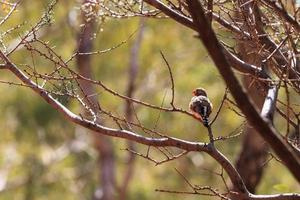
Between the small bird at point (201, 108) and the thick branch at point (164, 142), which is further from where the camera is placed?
the small bird at point (201, 108)

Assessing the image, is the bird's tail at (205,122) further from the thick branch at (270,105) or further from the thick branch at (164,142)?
the thick branch at (270,105)

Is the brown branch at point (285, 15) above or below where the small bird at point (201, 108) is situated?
above

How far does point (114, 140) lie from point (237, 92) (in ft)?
33.1

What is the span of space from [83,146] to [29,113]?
126cm

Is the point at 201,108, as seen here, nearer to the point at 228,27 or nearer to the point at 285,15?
the point at 285,15

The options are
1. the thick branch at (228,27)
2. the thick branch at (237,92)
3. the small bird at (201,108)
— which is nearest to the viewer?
the thick branch at (237,92)

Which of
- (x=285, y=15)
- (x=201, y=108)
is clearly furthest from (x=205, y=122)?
(x=285, y=15)

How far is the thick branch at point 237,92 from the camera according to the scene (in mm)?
2443

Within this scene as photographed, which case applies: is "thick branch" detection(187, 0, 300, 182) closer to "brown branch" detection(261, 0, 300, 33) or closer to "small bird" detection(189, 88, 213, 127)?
"brown branch" detection(261, 0, 300, 33)

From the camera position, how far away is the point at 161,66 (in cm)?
1296

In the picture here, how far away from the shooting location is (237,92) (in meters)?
2.50

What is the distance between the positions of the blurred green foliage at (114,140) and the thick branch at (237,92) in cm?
919

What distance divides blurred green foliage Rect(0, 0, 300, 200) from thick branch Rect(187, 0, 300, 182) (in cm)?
919

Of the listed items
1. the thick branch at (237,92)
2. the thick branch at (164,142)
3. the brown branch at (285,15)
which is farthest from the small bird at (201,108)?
the thick branch at (237,92)
